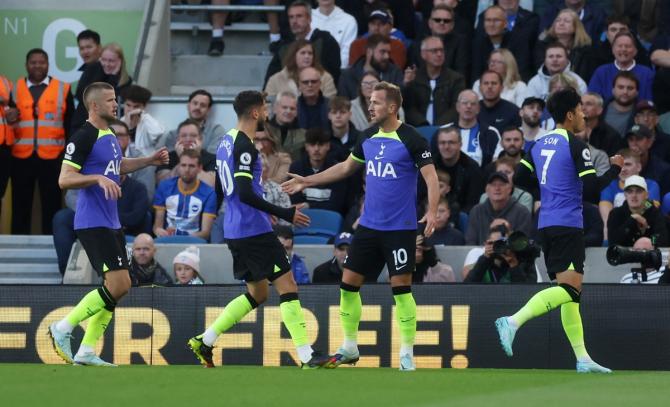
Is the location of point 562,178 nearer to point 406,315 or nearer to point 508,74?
point 406,315

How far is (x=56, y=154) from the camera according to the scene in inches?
718

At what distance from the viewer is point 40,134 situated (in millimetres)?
18203

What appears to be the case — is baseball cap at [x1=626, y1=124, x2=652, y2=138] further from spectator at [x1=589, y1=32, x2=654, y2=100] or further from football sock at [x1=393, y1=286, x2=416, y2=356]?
football sock at [x1=393, y1=286, x2=416, y2=356]

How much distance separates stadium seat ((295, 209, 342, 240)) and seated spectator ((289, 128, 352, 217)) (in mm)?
255

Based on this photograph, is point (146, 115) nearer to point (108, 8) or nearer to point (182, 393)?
point (108, 8)

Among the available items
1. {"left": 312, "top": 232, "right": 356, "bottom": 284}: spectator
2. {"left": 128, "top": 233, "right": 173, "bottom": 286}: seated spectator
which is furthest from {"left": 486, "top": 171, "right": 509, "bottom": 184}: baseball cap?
{"left": 128, "top": 233, "right": 173, "bottom": 286}: seated spectator

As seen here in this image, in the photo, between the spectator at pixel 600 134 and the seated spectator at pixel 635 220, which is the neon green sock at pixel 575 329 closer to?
the seated spectator at pixel 635 220

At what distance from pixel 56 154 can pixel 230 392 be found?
9.02 metres

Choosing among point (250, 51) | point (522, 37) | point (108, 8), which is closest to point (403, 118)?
point (522, 37)

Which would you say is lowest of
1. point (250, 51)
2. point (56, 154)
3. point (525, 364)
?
point (525, 364)

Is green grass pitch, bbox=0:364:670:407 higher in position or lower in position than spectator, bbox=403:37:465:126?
lower

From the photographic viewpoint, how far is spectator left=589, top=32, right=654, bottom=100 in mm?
17891

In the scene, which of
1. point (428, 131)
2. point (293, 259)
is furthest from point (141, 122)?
point (293, 259)

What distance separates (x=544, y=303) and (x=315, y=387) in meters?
2.53
